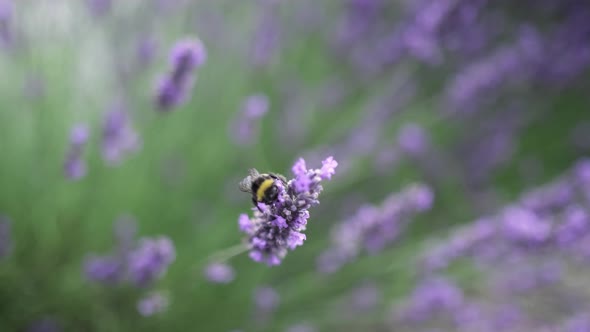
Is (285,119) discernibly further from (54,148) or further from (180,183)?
(54,148)

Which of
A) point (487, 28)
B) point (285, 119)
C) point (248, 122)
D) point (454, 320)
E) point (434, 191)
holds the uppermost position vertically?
point (487, 28)

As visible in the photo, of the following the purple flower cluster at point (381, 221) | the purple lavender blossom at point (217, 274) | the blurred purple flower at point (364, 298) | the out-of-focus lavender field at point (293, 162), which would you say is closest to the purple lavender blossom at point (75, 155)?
the out-of-focus lavender field at point (293, 162)

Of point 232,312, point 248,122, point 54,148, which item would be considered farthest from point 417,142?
point 54,148

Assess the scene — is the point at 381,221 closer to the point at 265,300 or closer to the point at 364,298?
the point at 265,300

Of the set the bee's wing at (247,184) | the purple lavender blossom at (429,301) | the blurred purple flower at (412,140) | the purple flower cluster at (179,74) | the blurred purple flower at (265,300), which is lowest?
the bee's wing at (247,184)

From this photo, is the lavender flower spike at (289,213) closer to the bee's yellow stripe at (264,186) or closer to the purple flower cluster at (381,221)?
the bee's yellow stripe at (264,186)

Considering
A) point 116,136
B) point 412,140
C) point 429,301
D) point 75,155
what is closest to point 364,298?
point 429,301

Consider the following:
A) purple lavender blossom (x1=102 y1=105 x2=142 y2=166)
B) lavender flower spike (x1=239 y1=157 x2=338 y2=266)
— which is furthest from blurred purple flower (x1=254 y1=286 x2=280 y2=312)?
lavender flower spike (x1=239 y1=157 x2=338 y2=266)
